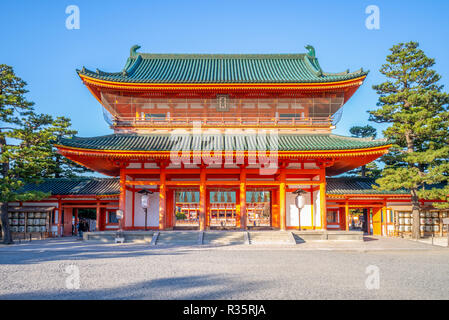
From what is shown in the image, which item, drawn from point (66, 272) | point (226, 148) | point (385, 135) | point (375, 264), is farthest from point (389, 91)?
point (66, 272)

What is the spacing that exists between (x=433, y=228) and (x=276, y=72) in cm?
1582

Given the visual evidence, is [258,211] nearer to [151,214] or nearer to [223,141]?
[151,214]

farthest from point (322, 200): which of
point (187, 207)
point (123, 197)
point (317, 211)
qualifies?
point (187, 207)

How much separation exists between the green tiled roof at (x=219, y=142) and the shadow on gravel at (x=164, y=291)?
34.9 feet

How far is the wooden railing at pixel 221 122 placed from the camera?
853 inches

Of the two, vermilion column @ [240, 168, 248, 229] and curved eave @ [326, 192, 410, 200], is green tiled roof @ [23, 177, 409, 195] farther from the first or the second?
vermilion column @ [240, 168, 248, 229]

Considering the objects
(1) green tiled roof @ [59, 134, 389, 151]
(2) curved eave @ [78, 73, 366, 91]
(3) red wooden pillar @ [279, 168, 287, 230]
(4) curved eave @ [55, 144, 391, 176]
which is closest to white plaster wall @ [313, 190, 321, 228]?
(3) red wooden pillar @ [279, 168, 287, 230]

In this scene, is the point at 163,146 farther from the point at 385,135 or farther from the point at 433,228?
the point at 433,228

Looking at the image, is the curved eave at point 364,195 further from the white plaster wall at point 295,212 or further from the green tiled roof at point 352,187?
the white plaster wall at point 295,212

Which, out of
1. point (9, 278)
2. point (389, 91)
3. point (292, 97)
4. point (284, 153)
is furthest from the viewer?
point (389, 91)

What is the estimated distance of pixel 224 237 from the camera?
61.2ft

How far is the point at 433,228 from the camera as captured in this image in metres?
24.1

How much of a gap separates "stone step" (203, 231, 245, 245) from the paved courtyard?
124 inches

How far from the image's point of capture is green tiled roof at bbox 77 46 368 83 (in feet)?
76.1
